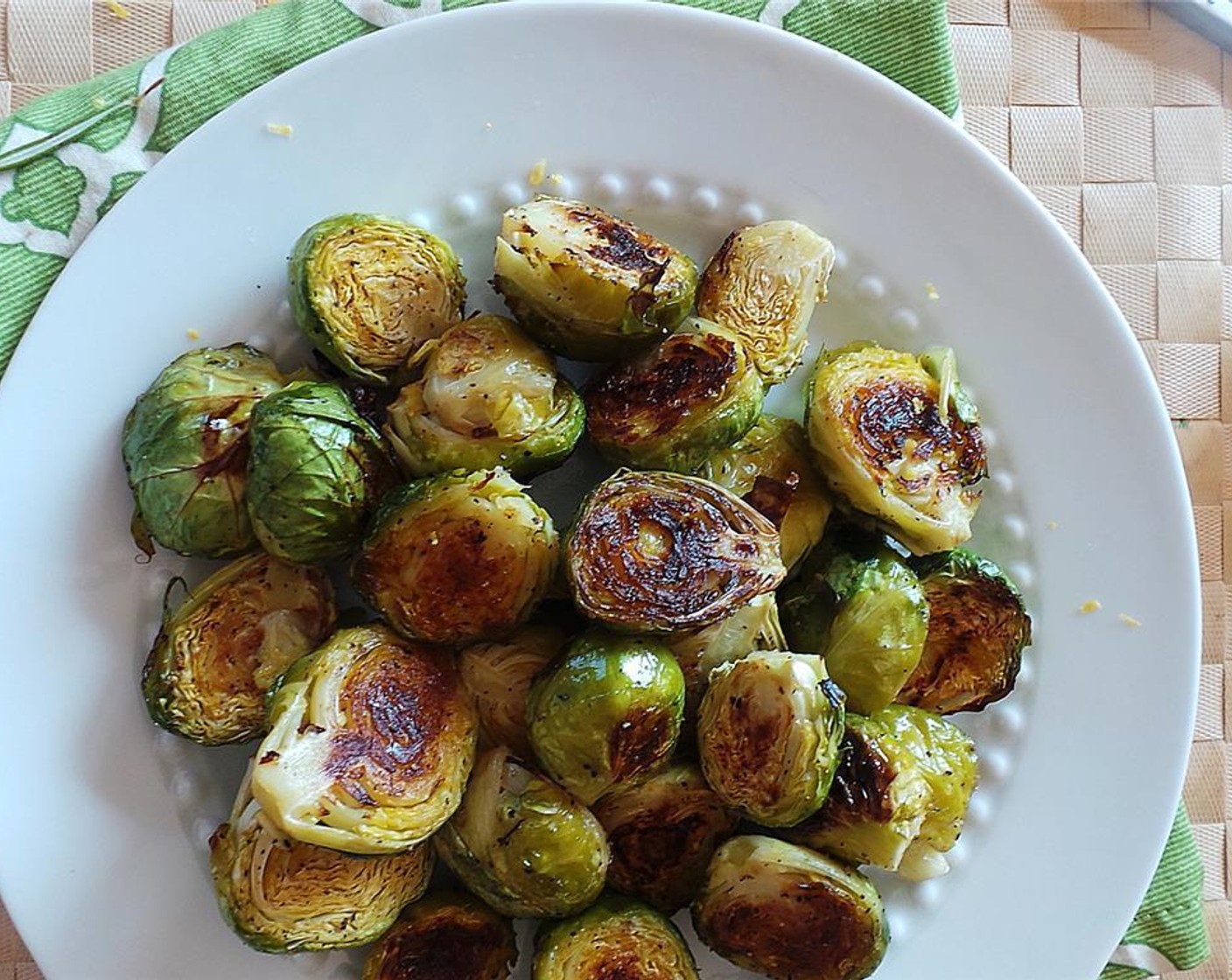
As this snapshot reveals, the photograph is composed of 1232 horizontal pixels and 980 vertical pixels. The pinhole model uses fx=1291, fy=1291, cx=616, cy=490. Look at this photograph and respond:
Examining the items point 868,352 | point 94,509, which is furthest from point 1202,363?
point 94,509

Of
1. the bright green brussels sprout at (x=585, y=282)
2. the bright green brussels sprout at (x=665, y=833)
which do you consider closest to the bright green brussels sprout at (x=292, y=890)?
the bright green brussels sprout at (x=665, y=833)

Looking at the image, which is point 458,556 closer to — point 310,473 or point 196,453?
point 310,473

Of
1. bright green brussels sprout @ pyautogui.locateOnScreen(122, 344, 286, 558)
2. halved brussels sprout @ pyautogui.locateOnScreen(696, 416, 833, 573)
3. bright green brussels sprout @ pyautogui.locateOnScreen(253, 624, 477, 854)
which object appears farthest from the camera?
halved brussels sprout @ pyautogui.locateOnScreen(696, 416, 833, 573)

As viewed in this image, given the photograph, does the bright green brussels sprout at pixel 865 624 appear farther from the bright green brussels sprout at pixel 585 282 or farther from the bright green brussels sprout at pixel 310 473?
the bright green brussels sprout at pixel 310 473

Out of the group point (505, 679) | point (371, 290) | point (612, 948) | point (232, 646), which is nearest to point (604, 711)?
point (505, 679)

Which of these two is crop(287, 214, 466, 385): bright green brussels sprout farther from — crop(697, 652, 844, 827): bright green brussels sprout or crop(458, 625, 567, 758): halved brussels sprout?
crop(697, 652, 844, 827): bright green brussels sprout

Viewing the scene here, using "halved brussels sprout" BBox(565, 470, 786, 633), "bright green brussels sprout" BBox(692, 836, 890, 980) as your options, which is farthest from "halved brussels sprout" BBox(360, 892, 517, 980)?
"halved brussels sprout" BBox(565, 470, 786, 633)

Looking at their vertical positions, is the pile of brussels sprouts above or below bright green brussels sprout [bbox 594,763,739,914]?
above
